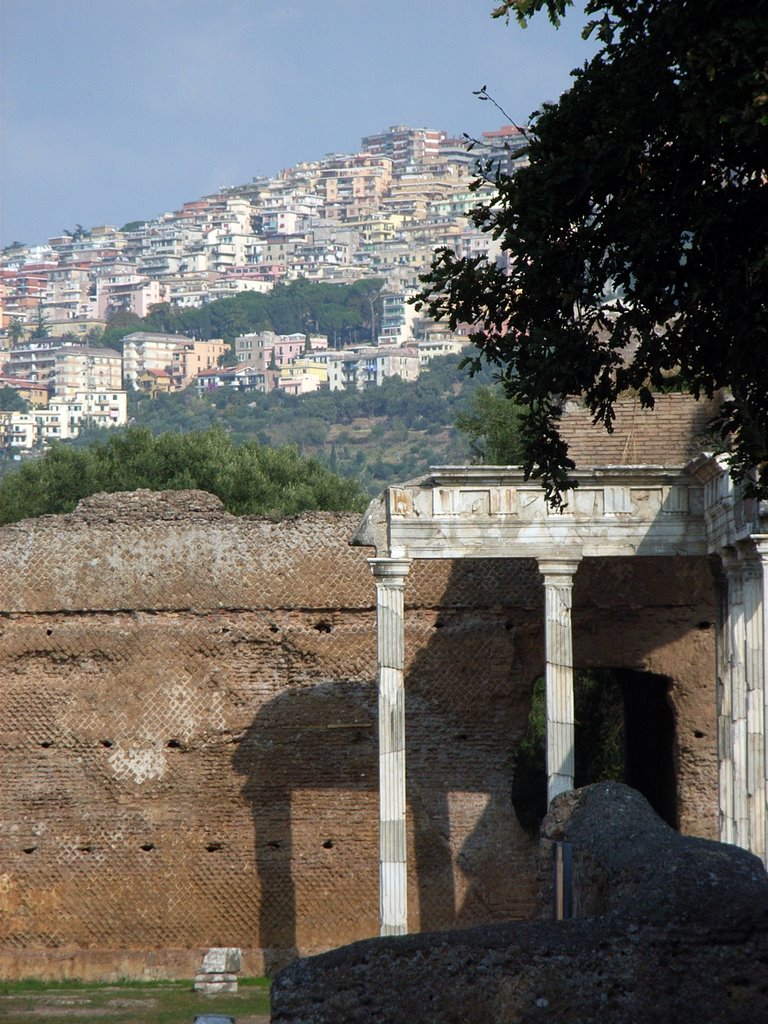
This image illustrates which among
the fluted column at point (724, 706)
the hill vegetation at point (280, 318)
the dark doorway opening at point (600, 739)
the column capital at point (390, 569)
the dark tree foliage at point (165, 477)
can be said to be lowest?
the dark doorway opening at point (600, 739)

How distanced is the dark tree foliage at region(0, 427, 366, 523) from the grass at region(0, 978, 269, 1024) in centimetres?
1832

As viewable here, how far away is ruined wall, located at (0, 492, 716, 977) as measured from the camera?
17.7m

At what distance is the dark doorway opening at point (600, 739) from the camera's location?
20.5 m

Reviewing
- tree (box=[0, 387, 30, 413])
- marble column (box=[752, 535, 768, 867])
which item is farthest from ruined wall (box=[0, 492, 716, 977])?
tree (box=[0, 387, 30, 413])

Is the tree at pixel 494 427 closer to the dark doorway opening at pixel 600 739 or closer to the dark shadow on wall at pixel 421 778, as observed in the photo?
the dark doorway opening at pixel 600 739

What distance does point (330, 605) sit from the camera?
1791 cm

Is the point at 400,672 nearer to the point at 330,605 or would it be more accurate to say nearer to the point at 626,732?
the point at 330,605

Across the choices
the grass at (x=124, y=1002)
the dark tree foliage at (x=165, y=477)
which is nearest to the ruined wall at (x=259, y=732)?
the grass at (x=124, y=1002)

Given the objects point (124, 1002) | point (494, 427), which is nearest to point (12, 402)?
point (494, 427)

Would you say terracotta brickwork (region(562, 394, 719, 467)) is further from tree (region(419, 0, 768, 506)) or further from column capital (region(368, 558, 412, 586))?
tree (region(419, 0, 768, 506))

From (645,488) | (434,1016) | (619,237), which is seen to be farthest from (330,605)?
(434,1016)

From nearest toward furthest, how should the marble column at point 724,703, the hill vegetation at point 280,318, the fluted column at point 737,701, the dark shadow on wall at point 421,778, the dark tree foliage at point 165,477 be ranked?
1. the fluted column at point 737,701
2. the marble column at point 724,703
3. the dark shadow on wall at point 421,778
4. the dark tree foliage at point 165,477
5. the hill vegetation at point 280,318

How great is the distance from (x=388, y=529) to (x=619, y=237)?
810 centimetres

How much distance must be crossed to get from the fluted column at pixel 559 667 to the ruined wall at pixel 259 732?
5.01ft
